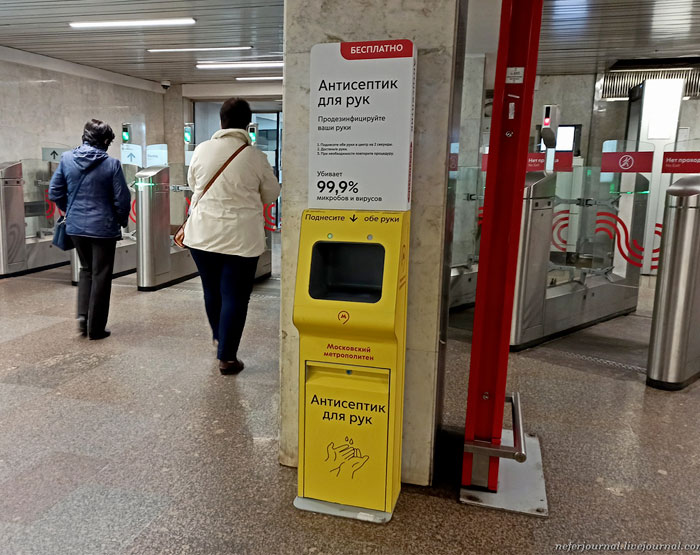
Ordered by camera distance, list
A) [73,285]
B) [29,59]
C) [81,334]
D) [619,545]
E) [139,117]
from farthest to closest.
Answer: [139,117], [29,59], [73,285], [81,334], [619,545]

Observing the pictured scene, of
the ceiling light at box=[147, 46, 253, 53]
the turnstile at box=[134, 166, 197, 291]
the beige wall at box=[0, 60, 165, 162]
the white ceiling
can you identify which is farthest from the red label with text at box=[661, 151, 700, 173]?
the beige wall at box=[0, 60, 165, 162]

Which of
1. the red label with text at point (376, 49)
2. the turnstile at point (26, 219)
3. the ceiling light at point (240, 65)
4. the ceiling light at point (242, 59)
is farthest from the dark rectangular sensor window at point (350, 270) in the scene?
the ceiling light at point (240, 65)

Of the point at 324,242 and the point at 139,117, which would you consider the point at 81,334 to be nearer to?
the point at 324,242

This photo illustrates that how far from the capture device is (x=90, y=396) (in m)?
3.17

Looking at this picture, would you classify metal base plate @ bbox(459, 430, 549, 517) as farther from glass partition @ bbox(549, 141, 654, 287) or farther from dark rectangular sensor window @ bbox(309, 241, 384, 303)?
glass partition @ bbox(549, 141, 654, 287)

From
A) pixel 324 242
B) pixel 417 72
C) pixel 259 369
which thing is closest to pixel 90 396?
pixel 259 369

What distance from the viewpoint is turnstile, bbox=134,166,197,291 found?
19.4 ft

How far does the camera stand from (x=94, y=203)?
13.2 feet

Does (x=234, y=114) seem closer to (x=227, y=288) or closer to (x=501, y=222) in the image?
(x=227, y=288)

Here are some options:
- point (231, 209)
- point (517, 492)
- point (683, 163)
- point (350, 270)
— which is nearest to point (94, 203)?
point (231, 209)

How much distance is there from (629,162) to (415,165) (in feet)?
13.7

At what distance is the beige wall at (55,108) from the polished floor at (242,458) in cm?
499

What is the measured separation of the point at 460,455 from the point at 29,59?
8.34 meters

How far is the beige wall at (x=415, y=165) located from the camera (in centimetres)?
206
